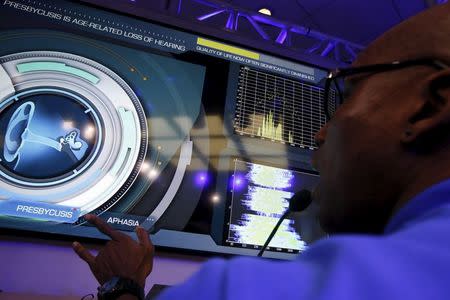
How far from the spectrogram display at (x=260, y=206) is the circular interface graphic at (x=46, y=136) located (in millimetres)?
484

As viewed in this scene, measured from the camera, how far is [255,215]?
126 cm

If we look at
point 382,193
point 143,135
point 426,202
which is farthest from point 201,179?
point 426,202

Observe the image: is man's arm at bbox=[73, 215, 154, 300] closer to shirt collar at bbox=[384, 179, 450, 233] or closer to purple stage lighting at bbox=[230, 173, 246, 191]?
purple stage lighting at bbox=[230, 173, 246, 191]

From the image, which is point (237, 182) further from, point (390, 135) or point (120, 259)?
point (390, 135)

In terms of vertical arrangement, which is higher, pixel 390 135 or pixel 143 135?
pixel 143 135

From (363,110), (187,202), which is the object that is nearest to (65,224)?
(187,202)

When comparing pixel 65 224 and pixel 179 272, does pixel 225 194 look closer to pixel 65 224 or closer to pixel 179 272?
pixel 179 272

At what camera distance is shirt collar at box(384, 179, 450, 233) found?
0.33 m

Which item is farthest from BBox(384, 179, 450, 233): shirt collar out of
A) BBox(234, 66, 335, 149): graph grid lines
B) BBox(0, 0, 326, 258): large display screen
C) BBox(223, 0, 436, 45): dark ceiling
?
BBox(223, 0, 436, 45): dark ceiling

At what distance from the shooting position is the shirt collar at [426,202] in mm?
335

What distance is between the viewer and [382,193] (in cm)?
48

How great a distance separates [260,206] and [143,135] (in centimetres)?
46

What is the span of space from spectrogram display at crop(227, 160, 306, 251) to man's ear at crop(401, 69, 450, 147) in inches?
→ 32.8

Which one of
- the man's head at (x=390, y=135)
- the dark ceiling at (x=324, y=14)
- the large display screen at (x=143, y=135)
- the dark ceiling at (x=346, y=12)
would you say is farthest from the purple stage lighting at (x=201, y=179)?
the dark ceiling at (x=346, y=12)
